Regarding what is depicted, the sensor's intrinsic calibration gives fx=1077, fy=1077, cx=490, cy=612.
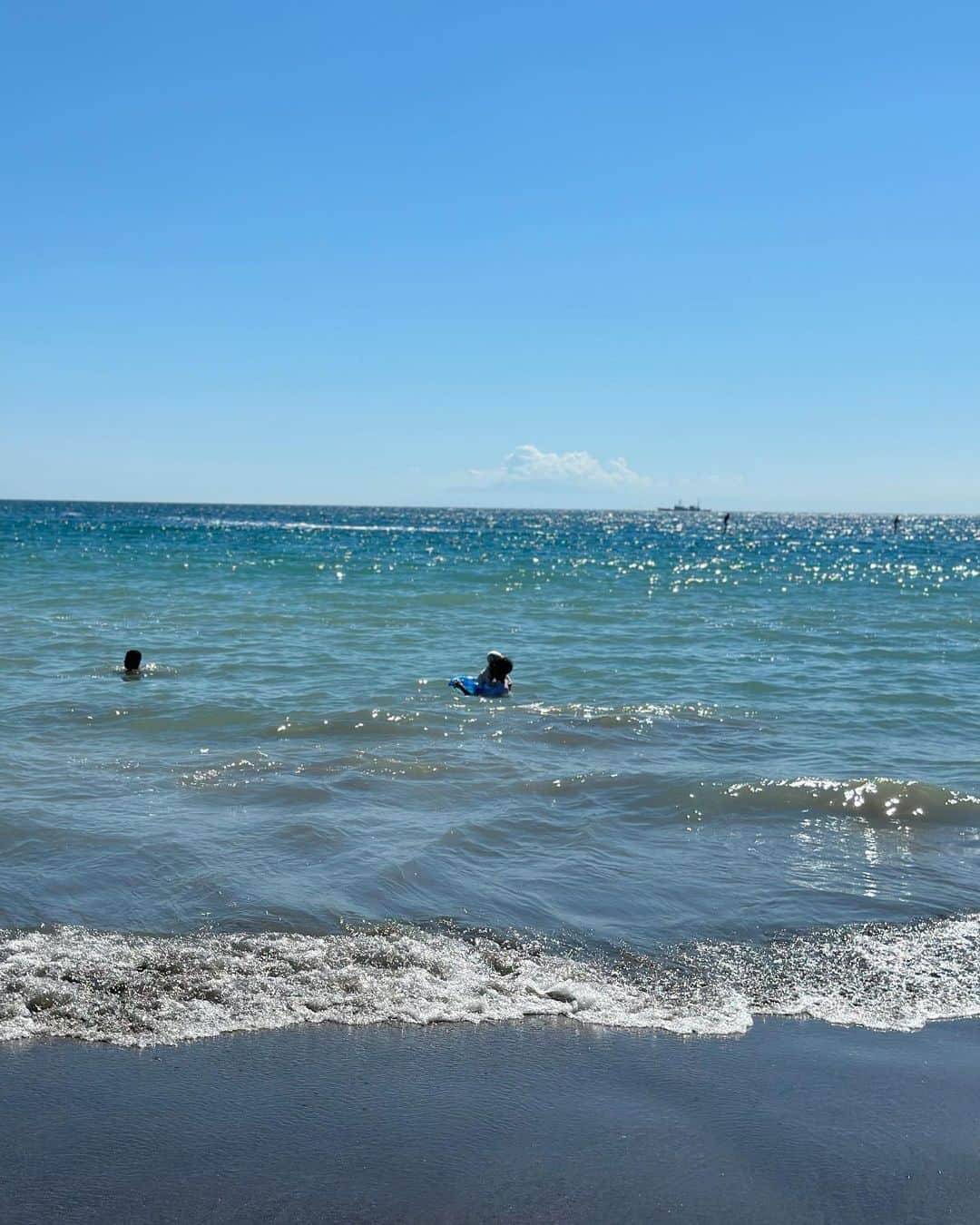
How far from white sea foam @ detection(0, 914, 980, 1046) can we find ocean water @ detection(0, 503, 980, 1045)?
0.07 feet

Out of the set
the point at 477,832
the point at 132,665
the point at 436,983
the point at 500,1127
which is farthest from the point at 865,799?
the point at 132,665

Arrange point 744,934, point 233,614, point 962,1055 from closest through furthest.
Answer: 1. point 962,1055
2. point 744,934
3. point 233,614

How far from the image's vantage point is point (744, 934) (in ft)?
23.1

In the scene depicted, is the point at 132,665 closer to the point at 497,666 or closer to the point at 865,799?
the point at 497,666

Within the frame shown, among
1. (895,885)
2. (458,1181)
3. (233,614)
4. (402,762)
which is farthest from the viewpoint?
(233,614)

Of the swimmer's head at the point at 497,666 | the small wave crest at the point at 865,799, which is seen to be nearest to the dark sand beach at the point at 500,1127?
the small wave crest at the point at 865,799

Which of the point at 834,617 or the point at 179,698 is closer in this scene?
the point at 179,698

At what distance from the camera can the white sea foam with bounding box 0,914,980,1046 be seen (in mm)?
5691

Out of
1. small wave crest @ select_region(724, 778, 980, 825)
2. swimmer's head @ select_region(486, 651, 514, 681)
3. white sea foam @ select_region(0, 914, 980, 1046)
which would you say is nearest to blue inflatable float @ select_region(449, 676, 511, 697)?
swimmer's head @ select_region(486, 651, 514, 681)

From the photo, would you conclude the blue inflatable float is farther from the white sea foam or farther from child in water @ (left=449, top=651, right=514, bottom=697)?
the white sea foam

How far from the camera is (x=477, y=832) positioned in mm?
9047

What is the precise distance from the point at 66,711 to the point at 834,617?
20.2m

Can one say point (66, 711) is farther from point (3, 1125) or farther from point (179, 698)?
point (3, 1125)

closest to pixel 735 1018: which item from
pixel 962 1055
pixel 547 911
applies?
pixel 962 1055
